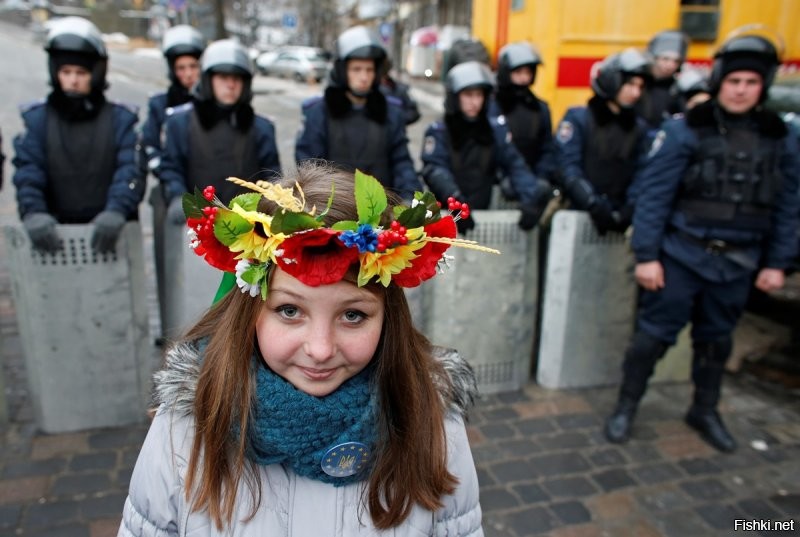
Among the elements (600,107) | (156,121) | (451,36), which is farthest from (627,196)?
(451,36)

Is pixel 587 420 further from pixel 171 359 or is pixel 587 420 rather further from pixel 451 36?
pixel 451 36

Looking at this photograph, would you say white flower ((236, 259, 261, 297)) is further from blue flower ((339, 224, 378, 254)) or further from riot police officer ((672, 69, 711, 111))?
riot police officer ((672, 69, 711, 111))

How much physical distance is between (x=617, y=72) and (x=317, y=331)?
3736mm

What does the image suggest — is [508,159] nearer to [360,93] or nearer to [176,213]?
[360,93]

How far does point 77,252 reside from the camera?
3.55m

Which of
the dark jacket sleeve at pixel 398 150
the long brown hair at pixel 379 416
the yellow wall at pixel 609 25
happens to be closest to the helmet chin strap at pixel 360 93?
the dark jacket sleeve at pixel 398 150

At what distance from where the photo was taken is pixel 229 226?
145 cm

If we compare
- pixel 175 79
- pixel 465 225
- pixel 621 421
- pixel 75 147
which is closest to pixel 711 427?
pixel 621 421

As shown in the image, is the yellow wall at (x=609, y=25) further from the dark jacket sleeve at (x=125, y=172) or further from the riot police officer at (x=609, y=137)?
the dark jacket sleeve at (x=125, y=172)

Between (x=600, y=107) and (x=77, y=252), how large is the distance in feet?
10.7

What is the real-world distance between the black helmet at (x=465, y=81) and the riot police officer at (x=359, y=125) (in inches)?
14.2

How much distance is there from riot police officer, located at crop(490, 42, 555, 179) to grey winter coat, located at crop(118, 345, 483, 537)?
4.02 metres

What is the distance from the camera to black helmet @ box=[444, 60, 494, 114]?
438 cm

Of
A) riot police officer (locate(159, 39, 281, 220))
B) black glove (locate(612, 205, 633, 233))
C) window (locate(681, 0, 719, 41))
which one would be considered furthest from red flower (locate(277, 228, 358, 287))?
window (locate(681, 0, 719, 41))
